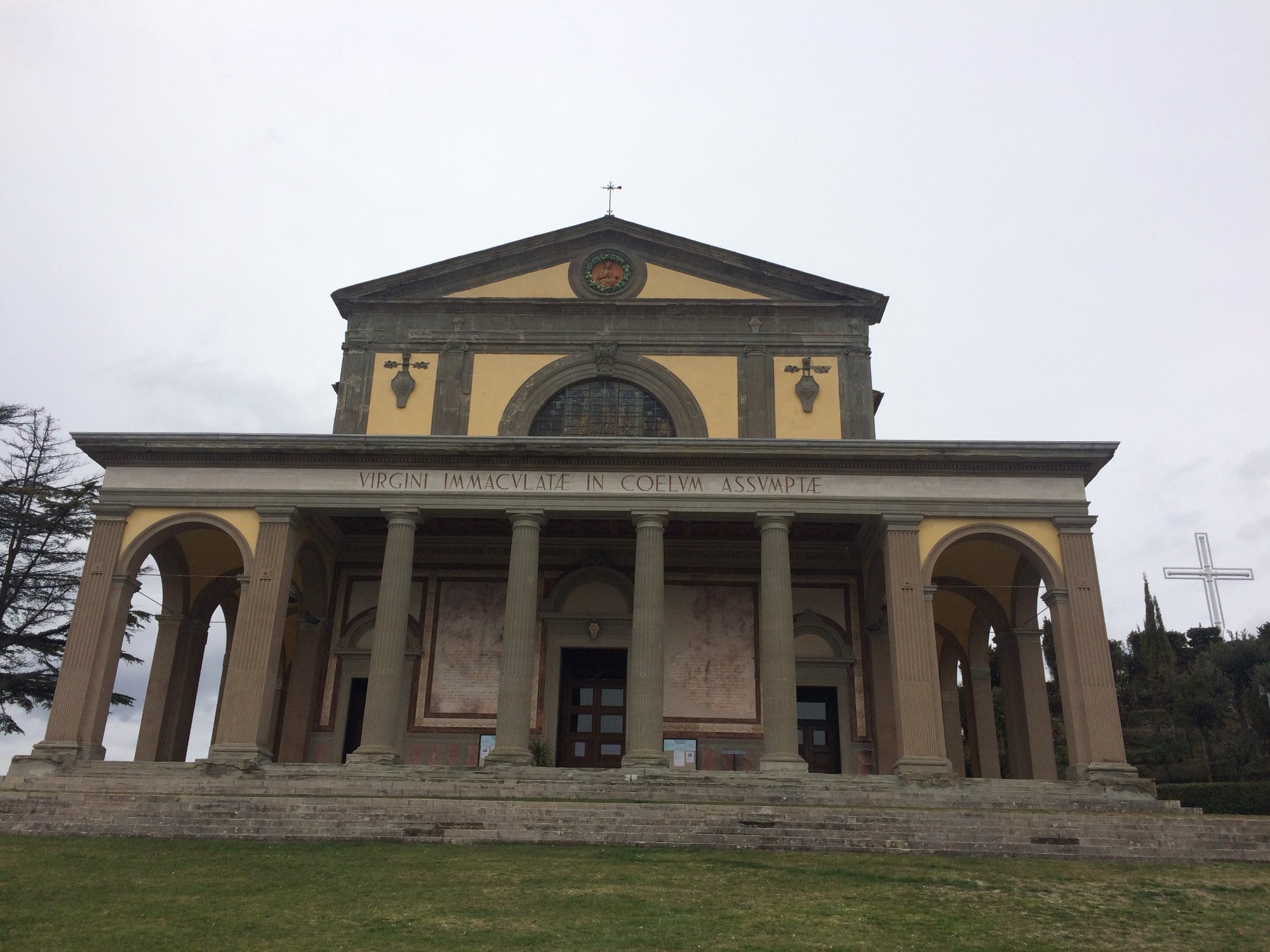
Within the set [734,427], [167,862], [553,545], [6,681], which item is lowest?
[167,862]

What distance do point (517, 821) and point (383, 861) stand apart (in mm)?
2616

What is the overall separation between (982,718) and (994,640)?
3.01m

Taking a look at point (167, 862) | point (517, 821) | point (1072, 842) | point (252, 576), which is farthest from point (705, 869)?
point (252, 576)

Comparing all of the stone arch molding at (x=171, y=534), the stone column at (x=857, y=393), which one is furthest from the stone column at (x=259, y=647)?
the stone column at (x=857, y=393)

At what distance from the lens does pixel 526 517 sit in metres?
23.2

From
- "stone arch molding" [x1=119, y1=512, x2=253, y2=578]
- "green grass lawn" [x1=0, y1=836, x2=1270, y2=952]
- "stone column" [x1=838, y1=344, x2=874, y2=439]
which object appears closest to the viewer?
"green grass lawn" [x1=0, y1=836, x2=1270, y2=952]

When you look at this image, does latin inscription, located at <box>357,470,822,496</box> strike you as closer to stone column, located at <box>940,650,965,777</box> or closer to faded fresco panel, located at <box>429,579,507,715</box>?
faded fresco panel, located at <box>429,579,507,715</box>

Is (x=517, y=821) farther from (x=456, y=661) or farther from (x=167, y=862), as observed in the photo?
(x=456, y=661)

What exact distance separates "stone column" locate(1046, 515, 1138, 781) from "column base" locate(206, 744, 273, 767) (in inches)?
643

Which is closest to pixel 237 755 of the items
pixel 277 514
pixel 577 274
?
pixel 277 514

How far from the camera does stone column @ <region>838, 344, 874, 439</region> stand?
26234 mm

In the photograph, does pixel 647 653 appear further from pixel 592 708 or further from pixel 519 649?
pixel 592 708

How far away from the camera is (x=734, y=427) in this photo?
26594 millimetres

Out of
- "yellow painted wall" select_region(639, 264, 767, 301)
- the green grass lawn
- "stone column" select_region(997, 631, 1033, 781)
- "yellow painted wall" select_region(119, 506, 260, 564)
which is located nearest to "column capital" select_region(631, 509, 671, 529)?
"yellow painted wall" select_region(639, 264, 767, 301)
